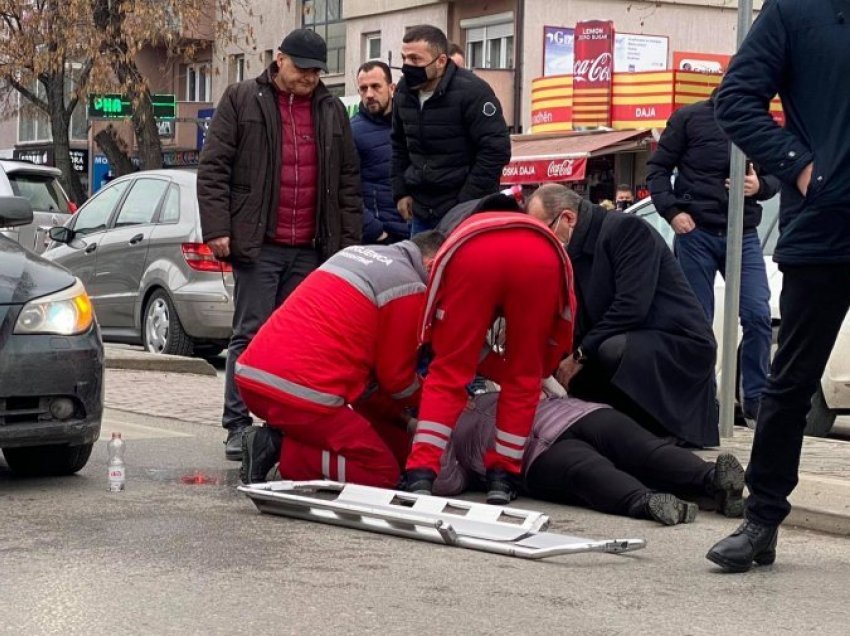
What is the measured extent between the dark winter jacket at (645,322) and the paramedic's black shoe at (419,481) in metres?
1.13

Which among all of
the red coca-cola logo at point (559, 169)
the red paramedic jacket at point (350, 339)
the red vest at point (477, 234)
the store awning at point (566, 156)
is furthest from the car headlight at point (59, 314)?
the red coca-cola logo at point (559, 169)

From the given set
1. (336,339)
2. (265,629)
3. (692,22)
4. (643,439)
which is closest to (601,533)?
(643,439)

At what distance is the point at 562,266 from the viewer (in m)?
6.90

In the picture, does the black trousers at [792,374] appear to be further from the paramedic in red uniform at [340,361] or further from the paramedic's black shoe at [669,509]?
the paramedic in red uniform at [340,361]

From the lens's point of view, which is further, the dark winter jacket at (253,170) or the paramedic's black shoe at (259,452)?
the dark winter jacket at (253,170)

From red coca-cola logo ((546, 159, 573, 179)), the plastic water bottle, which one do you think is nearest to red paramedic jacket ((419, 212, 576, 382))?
the plastic water bottle

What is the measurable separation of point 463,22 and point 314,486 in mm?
32081

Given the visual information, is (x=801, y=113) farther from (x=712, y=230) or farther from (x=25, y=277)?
(x=712, y=230)

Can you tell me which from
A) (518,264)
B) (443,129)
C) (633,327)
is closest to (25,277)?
(518,264)

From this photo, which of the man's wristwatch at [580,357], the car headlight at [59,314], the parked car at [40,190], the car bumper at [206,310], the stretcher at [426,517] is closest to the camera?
the stretcher at [426,517]

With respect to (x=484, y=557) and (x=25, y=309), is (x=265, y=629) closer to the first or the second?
(x=484, y=557)

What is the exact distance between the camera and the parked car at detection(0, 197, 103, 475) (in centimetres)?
713

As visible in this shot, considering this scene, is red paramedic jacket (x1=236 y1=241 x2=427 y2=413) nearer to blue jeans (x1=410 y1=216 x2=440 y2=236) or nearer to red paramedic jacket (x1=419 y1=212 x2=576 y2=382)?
red paramedic jacket (x1=419 y1=212 x2=576 y2=382)

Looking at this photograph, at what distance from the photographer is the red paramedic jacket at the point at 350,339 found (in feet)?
22.8
